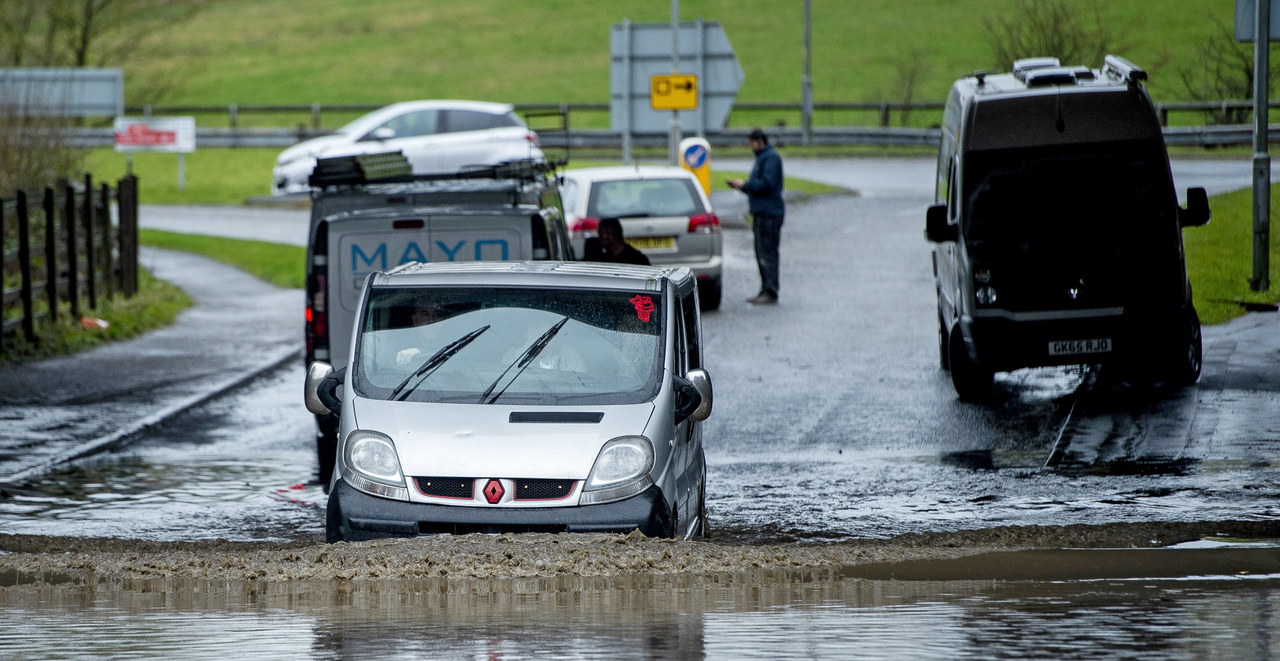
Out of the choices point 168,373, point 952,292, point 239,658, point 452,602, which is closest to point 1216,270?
point 952,292

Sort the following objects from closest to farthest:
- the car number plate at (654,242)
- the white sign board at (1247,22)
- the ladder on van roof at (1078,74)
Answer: the ladder on van roof at (1078,74)
the white sign board at (1247,22)
the car number plate at (654,242)

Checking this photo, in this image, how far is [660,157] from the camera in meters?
44.0

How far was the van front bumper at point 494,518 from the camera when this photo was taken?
739cm

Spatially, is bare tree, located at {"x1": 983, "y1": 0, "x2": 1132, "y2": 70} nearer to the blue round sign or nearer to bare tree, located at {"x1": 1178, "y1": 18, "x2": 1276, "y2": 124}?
bare tree, located at {"x1": 1178, "y1": 18, "x2": 1276, "y2": 124}

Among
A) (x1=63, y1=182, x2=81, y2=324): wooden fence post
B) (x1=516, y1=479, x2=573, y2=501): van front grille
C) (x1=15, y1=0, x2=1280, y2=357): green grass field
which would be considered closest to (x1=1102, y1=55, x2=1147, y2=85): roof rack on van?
(x1=516, y1=479, x2=573, y2=501): van front grille

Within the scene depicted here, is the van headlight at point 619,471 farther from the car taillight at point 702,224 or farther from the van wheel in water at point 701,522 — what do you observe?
the car taillight at point 702,224

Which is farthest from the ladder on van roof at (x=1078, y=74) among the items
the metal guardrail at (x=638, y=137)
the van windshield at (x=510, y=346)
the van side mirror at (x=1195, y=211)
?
the metal guardrail at (x=638, y=137)

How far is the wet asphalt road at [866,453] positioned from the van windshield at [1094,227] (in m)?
1.06

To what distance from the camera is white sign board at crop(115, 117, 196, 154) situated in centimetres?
3656

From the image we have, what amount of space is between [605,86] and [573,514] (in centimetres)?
6172

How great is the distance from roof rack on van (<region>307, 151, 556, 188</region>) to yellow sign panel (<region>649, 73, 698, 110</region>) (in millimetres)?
15179

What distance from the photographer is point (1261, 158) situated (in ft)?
55.6

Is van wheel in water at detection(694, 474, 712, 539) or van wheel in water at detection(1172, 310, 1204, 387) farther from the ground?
van wheel in water at detection(1172, 310, 1204, 387)

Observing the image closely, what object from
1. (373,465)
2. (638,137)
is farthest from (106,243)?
(638,137)
